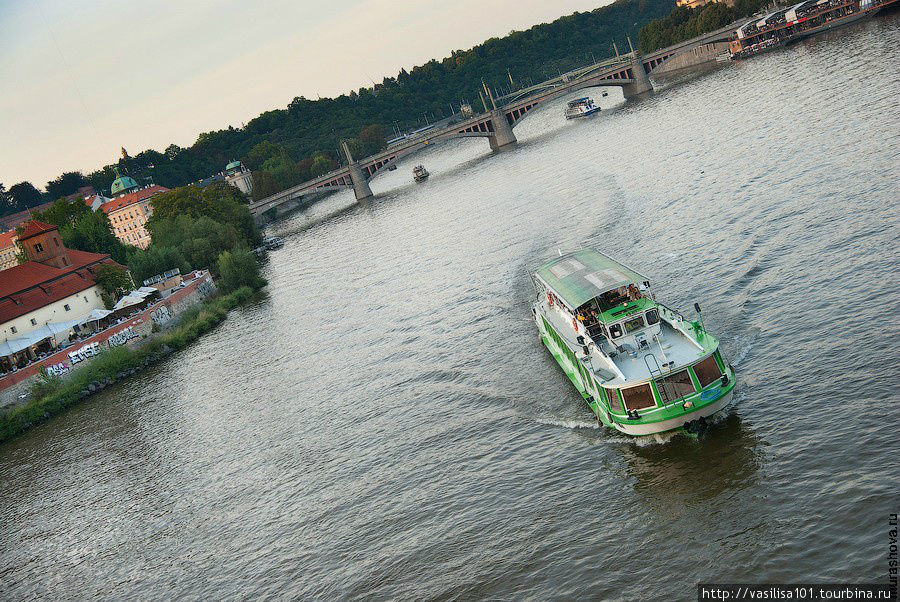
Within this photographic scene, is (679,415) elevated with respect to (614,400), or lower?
lower

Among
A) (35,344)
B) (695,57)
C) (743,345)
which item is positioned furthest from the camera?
(695,57)

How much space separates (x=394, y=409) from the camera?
32.7 m

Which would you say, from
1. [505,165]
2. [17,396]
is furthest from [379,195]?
[17,396]

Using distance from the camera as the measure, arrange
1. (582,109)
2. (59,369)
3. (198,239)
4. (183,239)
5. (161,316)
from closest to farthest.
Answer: (59,369), (161,316), (198,239), (183,239), (582,109)

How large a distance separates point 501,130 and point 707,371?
366ft

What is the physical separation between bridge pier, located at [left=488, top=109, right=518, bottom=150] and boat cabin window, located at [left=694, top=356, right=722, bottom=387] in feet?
358

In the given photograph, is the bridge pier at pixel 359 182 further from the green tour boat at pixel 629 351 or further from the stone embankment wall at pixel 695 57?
the green tour boat at pixel 629 351

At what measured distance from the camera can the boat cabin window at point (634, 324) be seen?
2633 cm

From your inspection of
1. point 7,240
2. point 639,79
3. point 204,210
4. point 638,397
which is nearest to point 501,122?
point 639,79

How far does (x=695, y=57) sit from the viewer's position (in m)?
147

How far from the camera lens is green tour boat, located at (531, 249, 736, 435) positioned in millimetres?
22625

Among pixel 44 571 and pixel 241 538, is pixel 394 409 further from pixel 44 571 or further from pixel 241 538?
pixel 44 571

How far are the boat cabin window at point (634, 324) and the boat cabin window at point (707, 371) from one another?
3.79 metres

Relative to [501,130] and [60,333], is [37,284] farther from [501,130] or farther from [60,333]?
[501,130]
